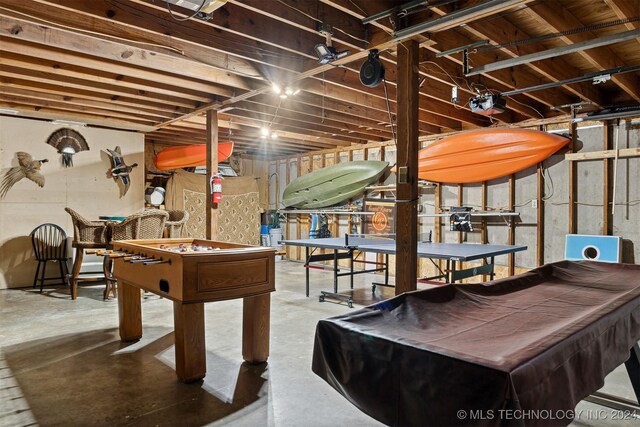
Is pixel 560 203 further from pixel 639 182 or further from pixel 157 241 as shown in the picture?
pixel 157 241

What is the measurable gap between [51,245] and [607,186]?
7925 millimetres

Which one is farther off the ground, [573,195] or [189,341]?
[573,195]

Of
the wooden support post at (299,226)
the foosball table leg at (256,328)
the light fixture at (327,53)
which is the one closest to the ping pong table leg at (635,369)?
the foosball table leg at (256,328)

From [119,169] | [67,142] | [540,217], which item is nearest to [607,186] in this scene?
[540,217]

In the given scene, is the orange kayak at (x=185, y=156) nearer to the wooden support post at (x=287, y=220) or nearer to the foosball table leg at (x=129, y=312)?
the wooden support post at (x=287, y=220)

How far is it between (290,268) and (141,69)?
502 centimetres

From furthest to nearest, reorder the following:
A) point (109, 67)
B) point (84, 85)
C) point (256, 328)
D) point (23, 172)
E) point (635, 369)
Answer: point (23, 172)
point (84, 85)
point (109, 67)
point (256, 328)
point (635, 369)

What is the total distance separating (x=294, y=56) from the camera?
4051 mm

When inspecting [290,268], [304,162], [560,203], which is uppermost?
[304,162]

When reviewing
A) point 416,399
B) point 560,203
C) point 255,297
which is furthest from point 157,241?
point 560,203

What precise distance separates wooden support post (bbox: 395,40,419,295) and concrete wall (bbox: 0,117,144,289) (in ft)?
18.1

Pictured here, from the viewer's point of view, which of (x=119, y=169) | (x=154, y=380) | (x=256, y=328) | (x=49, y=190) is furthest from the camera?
(x=119, y=169)

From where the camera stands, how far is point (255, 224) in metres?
9.95

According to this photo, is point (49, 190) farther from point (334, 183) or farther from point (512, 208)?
point (512, 208)
